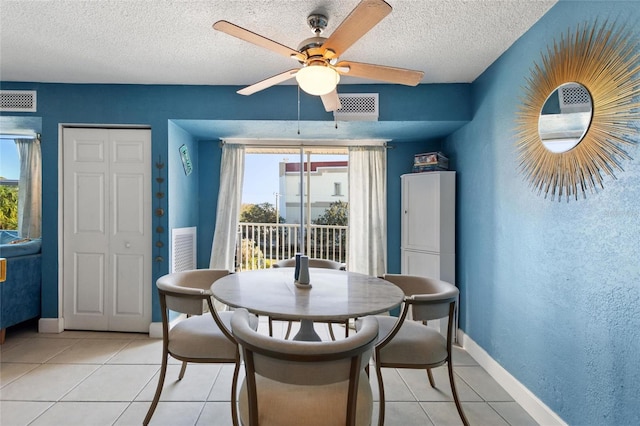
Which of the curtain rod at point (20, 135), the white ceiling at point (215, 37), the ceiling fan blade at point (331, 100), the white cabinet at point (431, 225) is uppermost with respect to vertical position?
the white ceiling at point (215, 37)

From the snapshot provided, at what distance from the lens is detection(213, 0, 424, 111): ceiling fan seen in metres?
1.35

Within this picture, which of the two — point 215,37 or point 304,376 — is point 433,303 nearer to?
point 304,376

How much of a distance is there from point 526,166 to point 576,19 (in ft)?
2.72

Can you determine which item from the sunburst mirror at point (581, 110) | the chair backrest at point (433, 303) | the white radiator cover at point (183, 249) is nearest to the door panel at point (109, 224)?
the white radiator cover at point (183, 249)

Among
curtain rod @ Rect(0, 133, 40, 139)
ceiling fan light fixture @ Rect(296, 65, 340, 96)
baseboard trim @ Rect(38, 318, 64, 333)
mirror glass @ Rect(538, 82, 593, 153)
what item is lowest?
baseboard trim @ Rect(38, 318, 64, 333)

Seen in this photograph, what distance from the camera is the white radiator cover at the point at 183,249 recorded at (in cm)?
312

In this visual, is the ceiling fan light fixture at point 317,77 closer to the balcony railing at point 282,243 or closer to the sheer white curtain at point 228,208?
the sheer white curtain at point 228,208

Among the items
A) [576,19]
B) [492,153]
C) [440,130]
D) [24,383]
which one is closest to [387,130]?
[440,130]

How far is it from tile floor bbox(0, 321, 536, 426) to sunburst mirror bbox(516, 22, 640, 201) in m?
1.48

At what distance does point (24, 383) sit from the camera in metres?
2.20

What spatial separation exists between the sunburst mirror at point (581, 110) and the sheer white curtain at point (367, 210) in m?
1.76

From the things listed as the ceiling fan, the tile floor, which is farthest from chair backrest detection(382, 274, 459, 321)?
the ceiling fan

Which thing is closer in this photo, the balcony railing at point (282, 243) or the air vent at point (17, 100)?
the air vent at point (17, 100)

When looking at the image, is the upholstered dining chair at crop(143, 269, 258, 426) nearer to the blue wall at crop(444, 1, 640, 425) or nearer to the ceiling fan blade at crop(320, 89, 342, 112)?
the ceiling fan blade at crop(320, 89, 342, 112)
